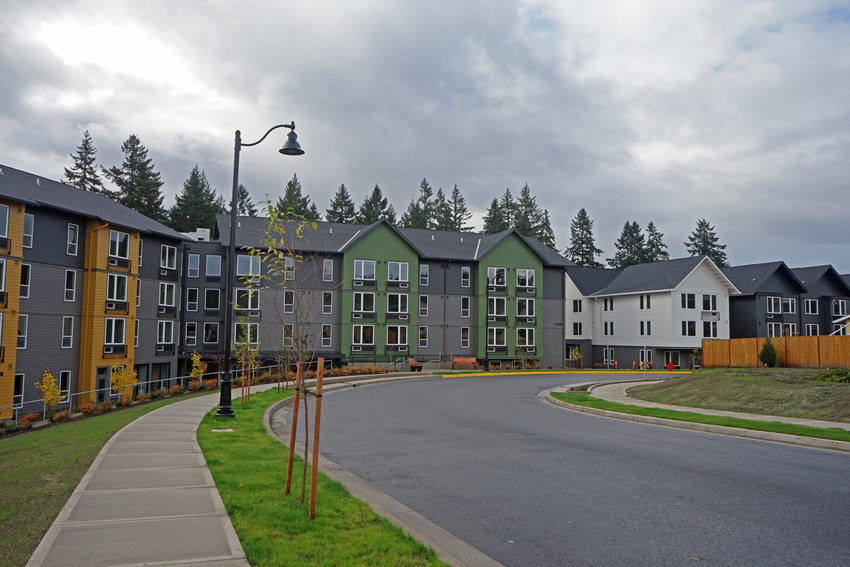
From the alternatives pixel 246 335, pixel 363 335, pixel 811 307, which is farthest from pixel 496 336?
pixel 811 307

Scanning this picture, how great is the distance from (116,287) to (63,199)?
5692 mm

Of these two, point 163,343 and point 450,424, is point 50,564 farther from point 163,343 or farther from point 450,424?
point 163,343

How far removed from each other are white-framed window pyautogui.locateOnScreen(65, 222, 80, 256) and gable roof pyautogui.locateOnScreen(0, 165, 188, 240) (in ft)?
3.72

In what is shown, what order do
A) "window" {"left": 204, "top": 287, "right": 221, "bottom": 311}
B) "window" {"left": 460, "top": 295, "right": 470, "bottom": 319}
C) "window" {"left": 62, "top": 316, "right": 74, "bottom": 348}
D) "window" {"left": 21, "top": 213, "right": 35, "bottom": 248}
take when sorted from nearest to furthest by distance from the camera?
"window" {"left": 21, "top": 213, "right": 35, "bottom": 248} → "window" {"left": 62, "top": 316, "right": 74, "bottom": 348} → "window" {"left": 204, "top": 287, "right": 221, "bottom": 311} → "window" {"left": 460, "top": 295, "right": 470, "bottom": 319}

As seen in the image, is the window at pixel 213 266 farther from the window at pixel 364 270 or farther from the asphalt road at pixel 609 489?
the asphalt road at pixel 609 489

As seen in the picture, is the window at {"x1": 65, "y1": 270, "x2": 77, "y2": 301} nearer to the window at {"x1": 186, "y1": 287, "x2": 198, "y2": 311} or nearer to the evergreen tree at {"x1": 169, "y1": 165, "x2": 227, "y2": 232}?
the window at {"x1": 186, "y1": 287, "x2": 198, "y2": 311}

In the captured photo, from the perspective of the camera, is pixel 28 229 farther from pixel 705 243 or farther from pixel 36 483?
pixel 705 243

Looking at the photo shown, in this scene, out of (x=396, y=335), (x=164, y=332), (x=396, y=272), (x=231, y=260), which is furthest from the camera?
(x=396, y=272)

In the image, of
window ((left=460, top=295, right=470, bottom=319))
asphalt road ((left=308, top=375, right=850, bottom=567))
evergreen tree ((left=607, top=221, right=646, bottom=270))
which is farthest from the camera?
evergreen tree ((left=607, top=221, right=646, bottom=270))

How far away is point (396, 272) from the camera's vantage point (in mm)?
50406

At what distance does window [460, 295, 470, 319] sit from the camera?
53.1 metres

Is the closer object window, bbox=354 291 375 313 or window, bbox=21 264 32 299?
window, bbox=21 264 32 299

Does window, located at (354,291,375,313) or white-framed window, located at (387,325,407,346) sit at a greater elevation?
window, located at (354,291,375,313)

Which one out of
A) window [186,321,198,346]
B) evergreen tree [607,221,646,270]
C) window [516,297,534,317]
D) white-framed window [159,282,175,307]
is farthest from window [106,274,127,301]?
evergreen tree [607,221,646,270]
